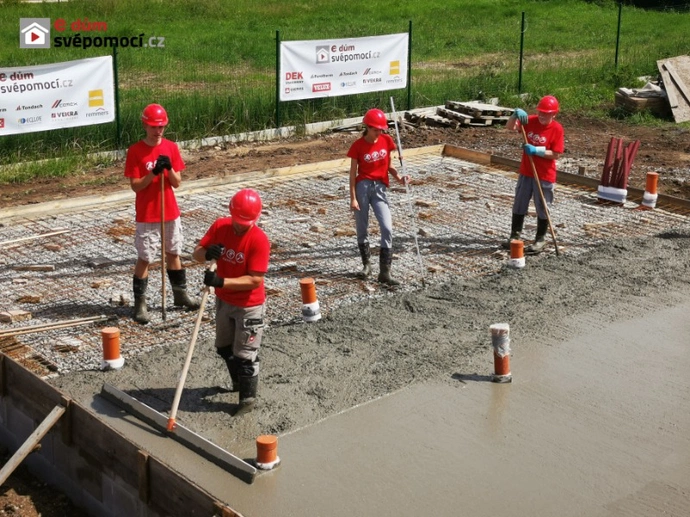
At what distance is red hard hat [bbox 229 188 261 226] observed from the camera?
723 cm

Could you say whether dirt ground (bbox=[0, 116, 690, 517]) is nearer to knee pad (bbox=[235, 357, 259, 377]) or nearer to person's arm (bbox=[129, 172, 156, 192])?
knee pad (bbox=[235, 357, 259, 377])

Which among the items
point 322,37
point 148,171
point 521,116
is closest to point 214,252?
point 148,171

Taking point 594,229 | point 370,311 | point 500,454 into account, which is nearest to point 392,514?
point 500,454

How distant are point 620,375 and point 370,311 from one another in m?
2.55

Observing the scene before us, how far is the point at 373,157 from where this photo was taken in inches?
421

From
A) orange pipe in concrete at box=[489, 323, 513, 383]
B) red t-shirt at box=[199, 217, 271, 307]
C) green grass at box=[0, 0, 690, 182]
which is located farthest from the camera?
green grass at box=[0, 0, 690, 182]

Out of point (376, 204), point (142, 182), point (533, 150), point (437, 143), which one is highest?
point (533, 150)

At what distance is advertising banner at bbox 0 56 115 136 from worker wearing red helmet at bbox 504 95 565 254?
707 cm

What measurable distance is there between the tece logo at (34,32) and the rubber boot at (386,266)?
16022mm

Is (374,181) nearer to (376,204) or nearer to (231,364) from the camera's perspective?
(376,204)

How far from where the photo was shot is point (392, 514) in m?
6.51

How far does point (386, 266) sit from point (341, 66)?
28.1 feet

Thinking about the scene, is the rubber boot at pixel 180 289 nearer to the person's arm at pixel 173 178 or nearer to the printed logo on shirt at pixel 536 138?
the person's arm at pixel 173 178

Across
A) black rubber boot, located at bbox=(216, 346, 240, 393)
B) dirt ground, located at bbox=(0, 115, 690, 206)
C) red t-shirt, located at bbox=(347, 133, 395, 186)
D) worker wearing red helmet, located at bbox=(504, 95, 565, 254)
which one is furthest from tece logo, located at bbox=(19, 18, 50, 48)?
black rubber boot, located at bbox=(216, 346, 240, 393)
